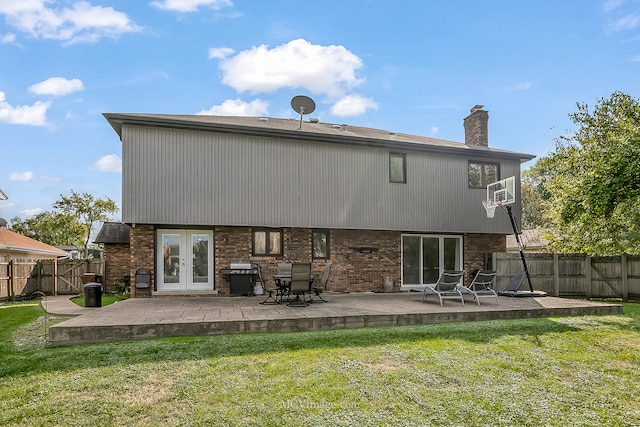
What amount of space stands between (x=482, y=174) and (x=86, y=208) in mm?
33039

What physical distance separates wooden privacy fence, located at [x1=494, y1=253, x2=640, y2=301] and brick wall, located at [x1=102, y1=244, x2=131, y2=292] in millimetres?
13311

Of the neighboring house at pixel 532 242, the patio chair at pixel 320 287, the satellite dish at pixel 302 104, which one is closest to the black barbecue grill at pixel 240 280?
the patio chair at pixel 320 287

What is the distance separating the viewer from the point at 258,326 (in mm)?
6930

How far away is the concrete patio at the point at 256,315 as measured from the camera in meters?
6.43

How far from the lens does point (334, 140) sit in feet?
39.9

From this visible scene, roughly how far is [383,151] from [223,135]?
5.24 metres

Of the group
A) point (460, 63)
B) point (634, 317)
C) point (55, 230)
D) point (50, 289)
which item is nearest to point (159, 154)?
point (50, 289)

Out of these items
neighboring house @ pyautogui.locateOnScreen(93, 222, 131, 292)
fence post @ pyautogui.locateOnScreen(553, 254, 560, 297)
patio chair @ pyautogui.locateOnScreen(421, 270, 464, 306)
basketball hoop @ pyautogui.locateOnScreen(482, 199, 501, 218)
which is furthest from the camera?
neighboring house @ pyautogui.locateOnScreen(93, 222, 131, 292)

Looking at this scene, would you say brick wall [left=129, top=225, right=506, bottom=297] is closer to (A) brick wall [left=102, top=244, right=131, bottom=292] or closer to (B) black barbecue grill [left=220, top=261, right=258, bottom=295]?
(B) black barbecue grill [left=220, top=261, right=258, bottom=295]

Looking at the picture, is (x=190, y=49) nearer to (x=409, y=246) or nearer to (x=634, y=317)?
(x=409, y=246)

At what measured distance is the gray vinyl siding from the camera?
10695mm

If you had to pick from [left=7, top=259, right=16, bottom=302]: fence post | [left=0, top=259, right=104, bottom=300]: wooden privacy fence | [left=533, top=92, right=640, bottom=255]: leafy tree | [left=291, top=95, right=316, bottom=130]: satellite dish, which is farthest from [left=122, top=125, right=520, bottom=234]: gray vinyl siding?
[left=7, top=259, right=16, bottom=302]: fence post

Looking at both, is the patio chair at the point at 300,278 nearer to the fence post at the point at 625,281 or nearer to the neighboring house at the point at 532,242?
the fence post at the point at 625,281

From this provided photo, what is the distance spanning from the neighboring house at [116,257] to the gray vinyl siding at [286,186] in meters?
3.96
